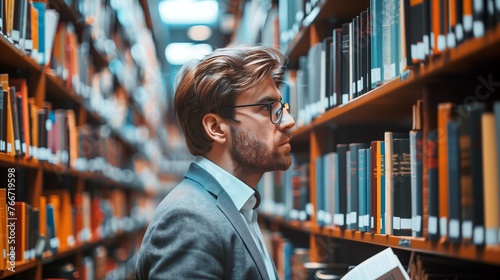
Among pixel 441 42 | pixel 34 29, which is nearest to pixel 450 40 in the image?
pixel 441 42

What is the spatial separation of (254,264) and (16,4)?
1298 mm

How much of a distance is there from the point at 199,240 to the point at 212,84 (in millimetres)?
535

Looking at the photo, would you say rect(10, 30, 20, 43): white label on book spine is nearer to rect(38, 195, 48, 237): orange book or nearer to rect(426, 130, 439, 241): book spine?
rect(38, 195, 48, 237): orange book

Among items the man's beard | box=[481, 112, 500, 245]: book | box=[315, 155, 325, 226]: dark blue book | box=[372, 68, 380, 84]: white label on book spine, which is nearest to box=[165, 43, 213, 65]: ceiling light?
box=[315, 155, 325, 226]: dark blue book

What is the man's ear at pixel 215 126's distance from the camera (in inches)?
76.1

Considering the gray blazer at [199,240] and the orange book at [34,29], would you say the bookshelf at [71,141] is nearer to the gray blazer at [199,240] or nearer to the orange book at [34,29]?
the orange book at [34,29]

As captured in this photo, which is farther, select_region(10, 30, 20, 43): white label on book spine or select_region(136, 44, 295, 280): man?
select_region(10, 30, 20, 43): white label on book spine

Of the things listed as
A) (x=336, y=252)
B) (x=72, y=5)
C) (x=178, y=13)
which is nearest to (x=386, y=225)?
(x=336, y=252)

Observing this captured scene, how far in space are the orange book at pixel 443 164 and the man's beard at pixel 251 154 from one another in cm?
70

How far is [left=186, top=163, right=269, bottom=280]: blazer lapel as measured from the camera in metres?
1.76

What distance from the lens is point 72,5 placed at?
3195 millimetres

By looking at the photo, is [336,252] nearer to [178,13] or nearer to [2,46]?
[2,46]

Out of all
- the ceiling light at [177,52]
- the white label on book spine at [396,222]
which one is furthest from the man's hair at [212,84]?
the ceiling light at [177,52]

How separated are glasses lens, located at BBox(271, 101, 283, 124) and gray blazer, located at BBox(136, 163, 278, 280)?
28cm
